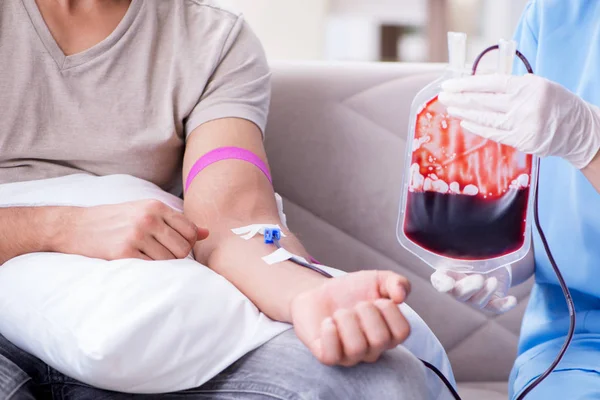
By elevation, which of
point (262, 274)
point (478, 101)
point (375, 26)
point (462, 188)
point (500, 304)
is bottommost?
point (375, 26)

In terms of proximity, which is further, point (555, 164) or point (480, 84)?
point (555, 164)

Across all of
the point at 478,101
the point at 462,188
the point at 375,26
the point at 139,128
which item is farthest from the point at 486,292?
the point at 375,26

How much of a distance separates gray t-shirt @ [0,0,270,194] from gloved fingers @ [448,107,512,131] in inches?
16.1

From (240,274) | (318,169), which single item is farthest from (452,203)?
(318,169)

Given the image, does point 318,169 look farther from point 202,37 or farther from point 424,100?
point 424,100

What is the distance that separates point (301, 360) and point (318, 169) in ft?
2.26

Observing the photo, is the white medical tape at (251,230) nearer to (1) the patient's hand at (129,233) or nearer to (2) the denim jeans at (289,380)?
(1) the patient's hand at (129,233)

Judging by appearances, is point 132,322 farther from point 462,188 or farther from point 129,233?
point 462,188

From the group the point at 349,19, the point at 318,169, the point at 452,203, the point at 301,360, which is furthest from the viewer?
the point at 349,19

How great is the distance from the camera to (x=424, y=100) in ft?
3.11

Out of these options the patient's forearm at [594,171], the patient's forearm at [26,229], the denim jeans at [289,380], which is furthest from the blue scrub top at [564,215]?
the patient's forearm at [26,229]

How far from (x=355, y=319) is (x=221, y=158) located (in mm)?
461

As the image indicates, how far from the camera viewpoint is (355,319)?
759 mm

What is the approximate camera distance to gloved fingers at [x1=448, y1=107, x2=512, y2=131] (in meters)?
0.90
